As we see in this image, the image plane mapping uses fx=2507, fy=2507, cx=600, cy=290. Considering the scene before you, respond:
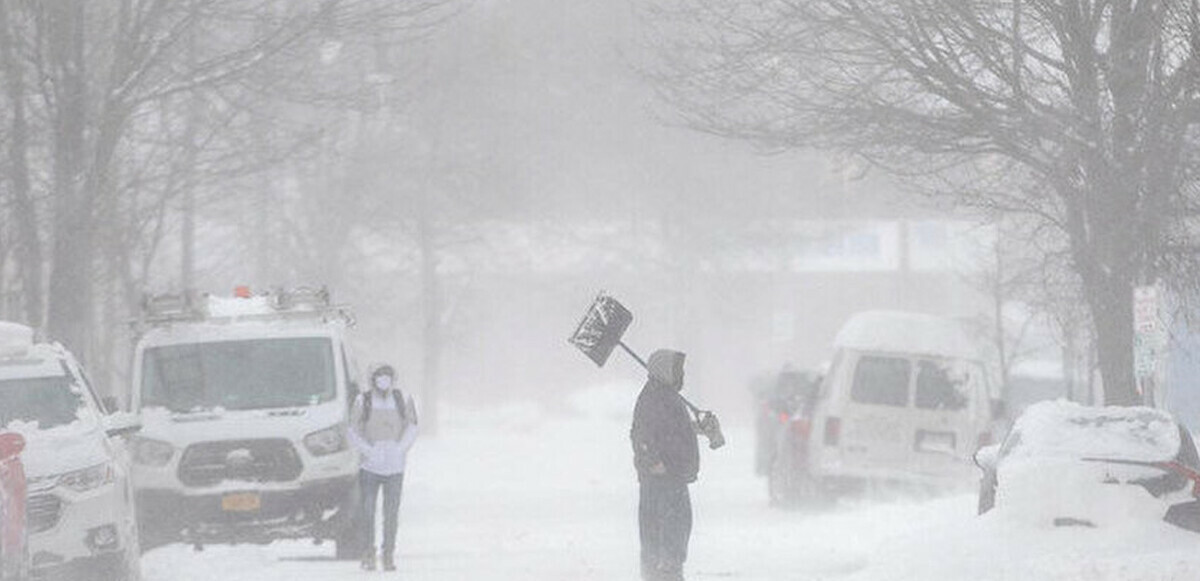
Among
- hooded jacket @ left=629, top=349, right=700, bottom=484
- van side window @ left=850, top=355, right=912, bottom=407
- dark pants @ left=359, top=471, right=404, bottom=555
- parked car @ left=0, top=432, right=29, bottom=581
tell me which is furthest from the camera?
van side window @ left=850, top=355, right=912, bottom=407

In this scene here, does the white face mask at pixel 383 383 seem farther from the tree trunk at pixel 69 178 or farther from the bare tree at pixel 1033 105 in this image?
the tree trunk at pixel 69 178

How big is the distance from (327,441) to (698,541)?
179 inches

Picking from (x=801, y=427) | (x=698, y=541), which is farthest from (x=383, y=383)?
(x=801, y=427)

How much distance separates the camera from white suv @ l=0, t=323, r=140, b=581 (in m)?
16.6

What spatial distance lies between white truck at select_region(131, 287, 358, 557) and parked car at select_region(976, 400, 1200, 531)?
6625 mm

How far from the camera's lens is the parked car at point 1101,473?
53.2ft

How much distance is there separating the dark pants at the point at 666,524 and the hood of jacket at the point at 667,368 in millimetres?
714

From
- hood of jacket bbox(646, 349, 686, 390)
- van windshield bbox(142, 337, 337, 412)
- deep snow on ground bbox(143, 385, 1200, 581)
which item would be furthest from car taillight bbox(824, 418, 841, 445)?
hood of jacket bbox(646, 349, 686, 390)

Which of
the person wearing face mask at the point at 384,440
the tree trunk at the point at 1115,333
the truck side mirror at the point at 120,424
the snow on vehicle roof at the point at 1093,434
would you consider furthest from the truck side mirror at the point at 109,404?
A: the tree trunk at the point at 1115,333

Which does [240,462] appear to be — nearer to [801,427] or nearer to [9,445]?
[9,445]

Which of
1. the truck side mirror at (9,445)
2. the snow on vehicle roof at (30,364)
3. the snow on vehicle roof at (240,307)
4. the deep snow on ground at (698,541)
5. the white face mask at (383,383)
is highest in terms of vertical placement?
the snow on vehicle roof at (240,307)

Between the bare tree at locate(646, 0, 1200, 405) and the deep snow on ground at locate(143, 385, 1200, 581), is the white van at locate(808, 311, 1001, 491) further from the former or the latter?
the bare tree at locate(646, 0, 1200, 405)

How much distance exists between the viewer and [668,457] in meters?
17.1

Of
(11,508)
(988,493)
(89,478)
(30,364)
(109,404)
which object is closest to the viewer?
(11,508)
